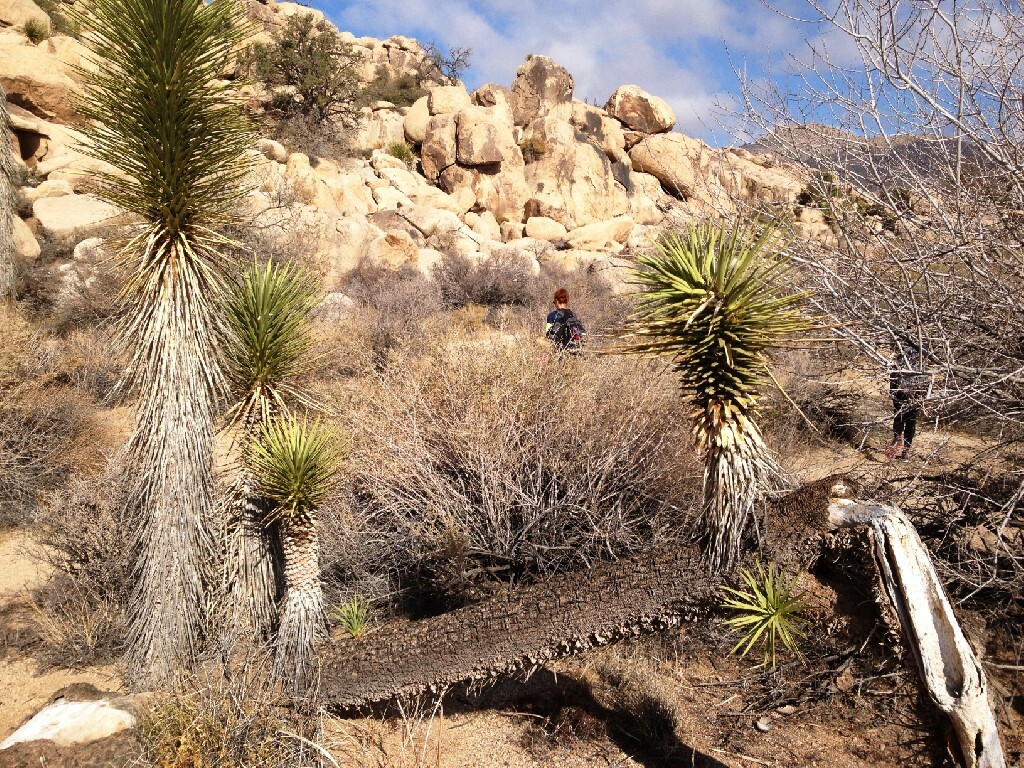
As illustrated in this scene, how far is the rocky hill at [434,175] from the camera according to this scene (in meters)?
16.4

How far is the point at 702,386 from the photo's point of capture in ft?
10.2

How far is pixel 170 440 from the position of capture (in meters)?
4.26

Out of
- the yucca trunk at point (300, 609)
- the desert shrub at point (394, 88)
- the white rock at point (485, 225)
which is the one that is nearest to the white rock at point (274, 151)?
the white rock at point (485, 225)

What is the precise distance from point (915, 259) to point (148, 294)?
4662mm

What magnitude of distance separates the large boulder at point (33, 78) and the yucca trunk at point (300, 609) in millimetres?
20761

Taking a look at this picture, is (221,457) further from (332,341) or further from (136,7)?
(332,341)

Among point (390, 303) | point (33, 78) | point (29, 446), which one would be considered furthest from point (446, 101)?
point (29, 446)

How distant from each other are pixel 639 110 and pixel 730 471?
106 ft

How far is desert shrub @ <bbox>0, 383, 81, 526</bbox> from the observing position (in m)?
7.79

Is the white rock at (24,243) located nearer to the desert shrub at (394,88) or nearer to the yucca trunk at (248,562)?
the yucca trunk at (248,562)

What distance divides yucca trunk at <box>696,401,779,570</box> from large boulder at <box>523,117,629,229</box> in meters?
24.8

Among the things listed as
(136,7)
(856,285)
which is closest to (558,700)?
(856,285)

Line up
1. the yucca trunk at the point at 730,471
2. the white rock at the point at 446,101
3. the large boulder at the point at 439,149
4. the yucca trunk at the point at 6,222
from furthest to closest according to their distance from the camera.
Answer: the white rock at the point at 446,101, the large boulder at the point at 439,149, the yucca trunk at the point at 6,222, the yucca trunk at the point at 730,471

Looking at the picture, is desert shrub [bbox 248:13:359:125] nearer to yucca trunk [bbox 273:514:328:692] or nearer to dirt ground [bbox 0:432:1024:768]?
yucca trunk [bbox 273:514:328:692]
